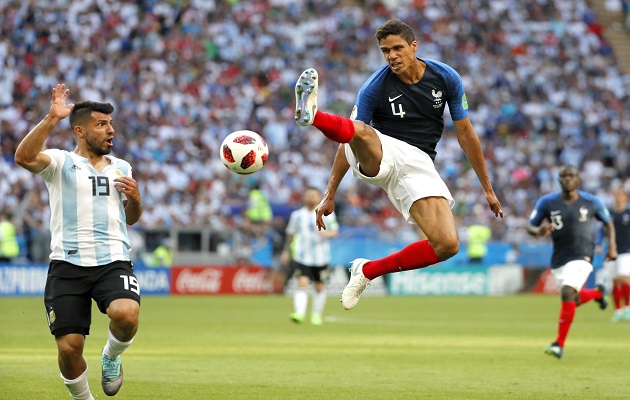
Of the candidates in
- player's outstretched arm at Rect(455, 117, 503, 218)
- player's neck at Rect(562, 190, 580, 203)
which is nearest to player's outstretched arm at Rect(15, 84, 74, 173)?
player's outstretched arm at Rect(455, 117, 503, 218)

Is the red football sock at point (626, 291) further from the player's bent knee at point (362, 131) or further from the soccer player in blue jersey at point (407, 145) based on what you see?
the player's bent knee at point (362, 131)

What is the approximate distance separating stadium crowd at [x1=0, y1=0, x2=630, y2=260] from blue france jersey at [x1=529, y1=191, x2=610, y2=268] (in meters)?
14.4

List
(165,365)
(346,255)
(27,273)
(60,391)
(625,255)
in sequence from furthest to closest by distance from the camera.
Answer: (346,255)
(27,273)
(625,255)
(165,365)
(60,391)

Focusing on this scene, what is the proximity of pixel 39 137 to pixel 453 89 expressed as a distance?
11.5ft

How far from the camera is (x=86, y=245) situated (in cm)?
825

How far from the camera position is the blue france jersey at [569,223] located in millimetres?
14625

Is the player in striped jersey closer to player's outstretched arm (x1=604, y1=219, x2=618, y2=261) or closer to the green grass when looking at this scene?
the green grass

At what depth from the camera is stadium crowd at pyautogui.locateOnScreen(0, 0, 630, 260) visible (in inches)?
1181

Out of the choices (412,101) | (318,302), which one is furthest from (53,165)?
(318,302)

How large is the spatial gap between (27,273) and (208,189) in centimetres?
554

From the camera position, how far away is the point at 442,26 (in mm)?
38531

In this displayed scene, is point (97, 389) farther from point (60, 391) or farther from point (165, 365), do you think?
point (165, 365)

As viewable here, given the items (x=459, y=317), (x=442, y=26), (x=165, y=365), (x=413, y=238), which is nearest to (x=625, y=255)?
(x=459, y=317)

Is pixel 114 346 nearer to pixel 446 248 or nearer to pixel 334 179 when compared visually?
pixel 334 179
